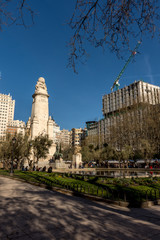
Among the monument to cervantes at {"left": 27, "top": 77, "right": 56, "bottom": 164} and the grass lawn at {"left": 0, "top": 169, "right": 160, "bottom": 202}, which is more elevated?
the monument to cervantes at {"left": 27, "top": 77, "right": 56, "bottom": 164}

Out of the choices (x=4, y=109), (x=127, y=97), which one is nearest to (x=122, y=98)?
(x=127, y=97)

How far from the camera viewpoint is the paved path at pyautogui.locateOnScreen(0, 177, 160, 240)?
4578 mm

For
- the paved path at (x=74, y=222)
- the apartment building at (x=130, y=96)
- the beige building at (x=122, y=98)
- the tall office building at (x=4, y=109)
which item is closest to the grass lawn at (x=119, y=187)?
the paved path at (x=74, y=222)

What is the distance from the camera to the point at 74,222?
5.52m

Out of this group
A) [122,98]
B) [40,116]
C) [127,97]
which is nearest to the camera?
[40,116]

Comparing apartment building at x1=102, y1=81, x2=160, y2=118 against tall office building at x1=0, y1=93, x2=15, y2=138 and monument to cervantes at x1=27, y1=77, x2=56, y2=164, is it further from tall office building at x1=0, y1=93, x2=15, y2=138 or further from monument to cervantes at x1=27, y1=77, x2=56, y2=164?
tall office building at x1=0, y1=93, x2=15, y2=138

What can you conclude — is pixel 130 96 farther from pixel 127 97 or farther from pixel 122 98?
pixel 122 98

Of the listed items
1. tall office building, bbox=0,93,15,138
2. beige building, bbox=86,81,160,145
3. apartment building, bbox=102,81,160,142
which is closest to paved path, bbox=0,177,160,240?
beige building, bbox=86,81,160,145

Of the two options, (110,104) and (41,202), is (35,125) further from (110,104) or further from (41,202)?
(110,104)

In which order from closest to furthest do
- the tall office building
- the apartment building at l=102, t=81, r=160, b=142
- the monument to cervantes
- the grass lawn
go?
the grass lawn < the monument to cervantes < the apartment building at l=102, t=81, r=160, b=142 < the tall office building

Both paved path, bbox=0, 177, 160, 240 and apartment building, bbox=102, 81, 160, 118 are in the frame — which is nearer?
paved path, bbox=0, 177, 160, 240

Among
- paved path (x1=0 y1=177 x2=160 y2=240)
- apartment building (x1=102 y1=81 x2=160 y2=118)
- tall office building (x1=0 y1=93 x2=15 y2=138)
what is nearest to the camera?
paved path (x1=0 y1=177 x2=160 y2=240)

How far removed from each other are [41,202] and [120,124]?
38975 mm

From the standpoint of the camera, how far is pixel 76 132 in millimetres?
133500
